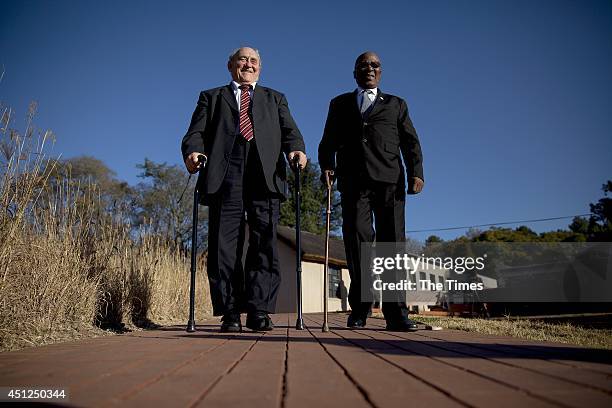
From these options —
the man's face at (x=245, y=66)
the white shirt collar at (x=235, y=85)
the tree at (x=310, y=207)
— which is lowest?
the white shirt collar at (x=235, y=85)

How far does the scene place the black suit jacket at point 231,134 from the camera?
341 cm

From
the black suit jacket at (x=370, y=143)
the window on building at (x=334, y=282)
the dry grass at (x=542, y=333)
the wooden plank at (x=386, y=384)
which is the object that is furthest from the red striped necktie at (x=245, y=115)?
the window on building at (x=334, y=282)

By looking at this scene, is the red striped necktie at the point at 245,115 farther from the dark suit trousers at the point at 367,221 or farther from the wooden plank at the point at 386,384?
the wooden plank at the point at 386,384

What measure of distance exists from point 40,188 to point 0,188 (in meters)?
0.49

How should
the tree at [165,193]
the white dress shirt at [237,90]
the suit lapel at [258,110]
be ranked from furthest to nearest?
the tree at [165,193] → the white dress shirt at [237,90] → the suit lapel at [258,110]

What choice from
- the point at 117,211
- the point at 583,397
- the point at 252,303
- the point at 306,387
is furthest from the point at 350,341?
the point at 117,211

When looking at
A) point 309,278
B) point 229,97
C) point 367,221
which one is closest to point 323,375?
point 367,221

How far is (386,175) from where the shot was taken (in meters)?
3.60

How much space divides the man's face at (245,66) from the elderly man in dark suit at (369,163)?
0.78 metres

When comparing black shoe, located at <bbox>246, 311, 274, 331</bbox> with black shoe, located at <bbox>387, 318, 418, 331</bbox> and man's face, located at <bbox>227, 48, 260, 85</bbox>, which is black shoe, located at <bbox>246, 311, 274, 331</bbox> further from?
man's face, located at <bbox>227, 48, 260, 85</bbox>

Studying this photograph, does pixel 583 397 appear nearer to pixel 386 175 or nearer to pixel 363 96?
pixel 386 175

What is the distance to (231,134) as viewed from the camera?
3.49 meters

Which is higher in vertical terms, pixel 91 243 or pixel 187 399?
pixel 91 243

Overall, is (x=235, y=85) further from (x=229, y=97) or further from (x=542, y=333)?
(x=542, y=333)
